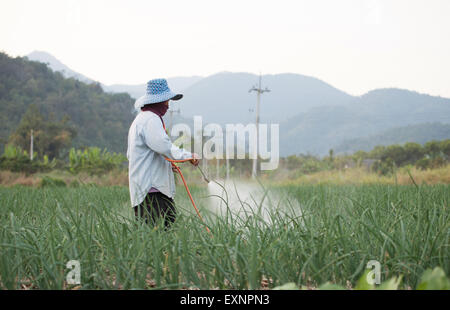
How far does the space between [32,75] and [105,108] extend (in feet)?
58.9

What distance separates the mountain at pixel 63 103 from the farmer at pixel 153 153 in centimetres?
6455

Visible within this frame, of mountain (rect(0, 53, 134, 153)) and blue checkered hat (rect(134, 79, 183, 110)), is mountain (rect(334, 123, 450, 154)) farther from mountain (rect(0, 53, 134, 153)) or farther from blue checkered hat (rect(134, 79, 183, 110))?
blue checkered hat (rect(134, 79, 183, 110))

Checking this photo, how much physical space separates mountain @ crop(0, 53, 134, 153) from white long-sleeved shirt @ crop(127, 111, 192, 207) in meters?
64.6

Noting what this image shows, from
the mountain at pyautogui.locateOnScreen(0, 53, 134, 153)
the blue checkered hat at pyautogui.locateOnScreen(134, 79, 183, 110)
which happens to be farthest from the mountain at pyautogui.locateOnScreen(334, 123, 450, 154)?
the blue checkered hat at pyautogui.locateOnScreen(134, 79, 183, 110)

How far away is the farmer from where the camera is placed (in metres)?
3.34

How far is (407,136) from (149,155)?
128 metres

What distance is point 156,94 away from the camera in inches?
142

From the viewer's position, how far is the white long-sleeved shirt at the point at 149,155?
3.33 m

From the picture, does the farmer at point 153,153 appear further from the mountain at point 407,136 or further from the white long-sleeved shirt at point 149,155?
Result: the mountain at point 407,136

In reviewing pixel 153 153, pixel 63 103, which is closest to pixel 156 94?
pixel 153 153

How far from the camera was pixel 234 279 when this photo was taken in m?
1.56

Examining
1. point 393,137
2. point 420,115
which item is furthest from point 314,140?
point 393,137

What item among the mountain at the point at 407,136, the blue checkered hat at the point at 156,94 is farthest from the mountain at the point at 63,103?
the blue checkered hat at the point at 156,94

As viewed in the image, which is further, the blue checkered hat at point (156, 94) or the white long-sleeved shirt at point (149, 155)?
the blue checkered hat at point (156, 94)
